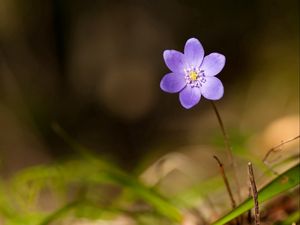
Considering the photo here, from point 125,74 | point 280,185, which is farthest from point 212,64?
point 125,74

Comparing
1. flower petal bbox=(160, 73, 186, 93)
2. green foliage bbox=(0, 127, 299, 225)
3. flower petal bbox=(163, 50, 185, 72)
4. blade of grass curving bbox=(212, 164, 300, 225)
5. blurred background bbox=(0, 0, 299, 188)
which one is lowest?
blade of grass curving bbox=(212, 164, 300, 225)

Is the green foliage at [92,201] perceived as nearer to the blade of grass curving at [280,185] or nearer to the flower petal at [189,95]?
the blade of grass curving at [280,185]

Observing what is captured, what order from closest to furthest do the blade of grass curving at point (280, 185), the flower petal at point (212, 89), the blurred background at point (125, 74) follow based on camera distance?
the flower petal at point (212, 89) < the blade of grass curving at point (280, 185) < the blurred background at point (125, 74)

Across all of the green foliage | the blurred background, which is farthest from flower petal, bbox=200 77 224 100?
the blurred background

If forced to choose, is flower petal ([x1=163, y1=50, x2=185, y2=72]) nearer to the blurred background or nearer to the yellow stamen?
the yellow stamen

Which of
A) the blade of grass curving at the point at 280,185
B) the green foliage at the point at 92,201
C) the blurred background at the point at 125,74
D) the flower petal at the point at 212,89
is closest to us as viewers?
the flower petal at the point at 212,89

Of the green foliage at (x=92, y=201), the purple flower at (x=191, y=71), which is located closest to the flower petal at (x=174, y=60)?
the purple flower at (x=191, y=71)

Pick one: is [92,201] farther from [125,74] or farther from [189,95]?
[125,74]
